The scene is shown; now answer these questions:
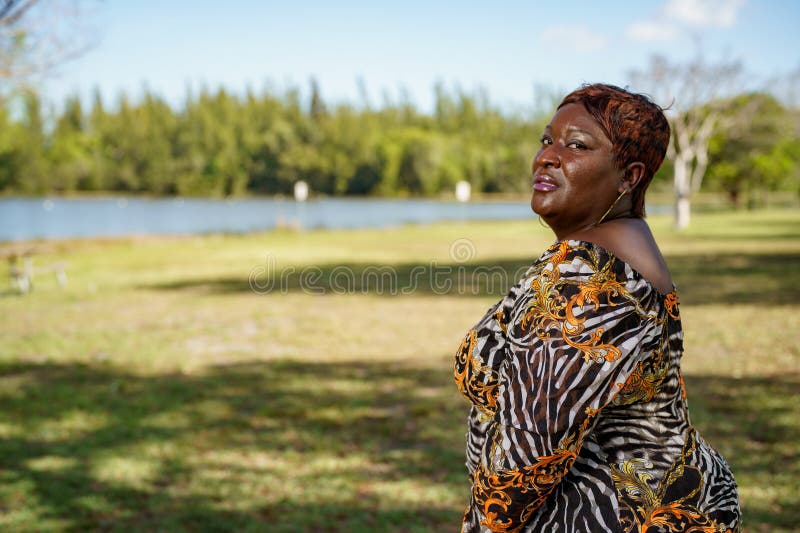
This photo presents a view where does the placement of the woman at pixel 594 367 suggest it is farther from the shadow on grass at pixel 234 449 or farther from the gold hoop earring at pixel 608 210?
the shadow on grass at pixel 234 449

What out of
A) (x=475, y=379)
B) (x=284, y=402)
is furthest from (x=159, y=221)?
(x=475, y=379)

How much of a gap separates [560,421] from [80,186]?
372ft

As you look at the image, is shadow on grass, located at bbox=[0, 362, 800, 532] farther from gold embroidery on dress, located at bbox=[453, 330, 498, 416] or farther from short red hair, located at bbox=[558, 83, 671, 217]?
short red hair, located at bbox=[558, 83, 671, 217]

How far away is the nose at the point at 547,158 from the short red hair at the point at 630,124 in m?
0.11

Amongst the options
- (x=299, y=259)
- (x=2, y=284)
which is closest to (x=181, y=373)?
(x=2, y=284)

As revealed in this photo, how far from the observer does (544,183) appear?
1440 millimetres

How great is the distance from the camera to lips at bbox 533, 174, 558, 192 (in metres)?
1.43

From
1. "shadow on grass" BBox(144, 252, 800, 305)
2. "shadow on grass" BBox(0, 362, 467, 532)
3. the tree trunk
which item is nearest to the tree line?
the tree trunk

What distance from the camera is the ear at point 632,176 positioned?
142cm

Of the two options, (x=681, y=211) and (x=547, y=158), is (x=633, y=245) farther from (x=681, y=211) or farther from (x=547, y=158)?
(x=681, y=211)

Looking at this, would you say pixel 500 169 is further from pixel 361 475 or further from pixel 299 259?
pixel 361 475

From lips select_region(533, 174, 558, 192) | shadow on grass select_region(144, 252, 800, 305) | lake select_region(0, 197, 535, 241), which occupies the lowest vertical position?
shadow on grass select_region(144, 252, 800, 305)

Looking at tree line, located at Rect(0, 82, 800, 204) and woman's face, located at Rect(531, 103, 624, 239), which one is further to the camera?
tree line, located at Rect(0, 82, 800, 204)

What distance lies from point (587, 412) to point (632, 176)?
51 centimetres
